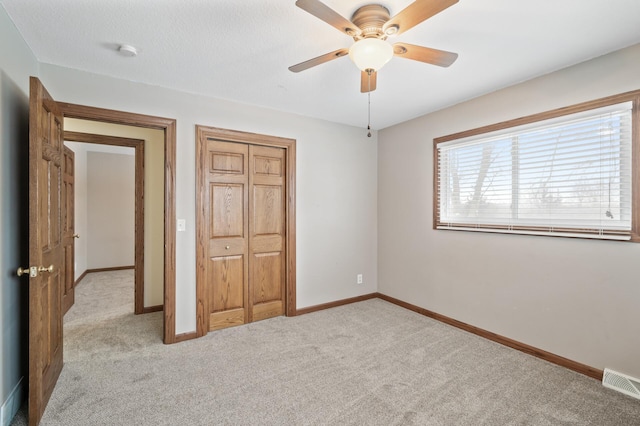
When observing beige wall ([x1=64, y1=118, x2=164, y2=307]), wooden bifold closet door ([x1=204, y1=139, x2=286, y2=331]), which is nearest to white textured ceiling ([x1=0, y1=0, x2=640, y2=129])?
wooden bifold closet door ([x1=204, y1=139, x2=286, y2=331])

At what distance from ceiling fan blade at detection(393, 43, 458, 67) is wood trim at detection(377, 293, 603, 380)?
8.31ft

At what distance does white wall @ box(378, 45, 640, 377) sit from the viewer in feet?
7.28

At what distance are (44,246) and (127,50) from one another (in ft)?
4.79

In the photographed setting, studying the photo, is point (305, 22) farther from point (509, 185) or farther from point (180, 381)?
point (180, 381)

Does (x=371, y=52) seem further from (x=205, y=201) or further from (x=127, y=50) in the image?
(x=205, y=201)

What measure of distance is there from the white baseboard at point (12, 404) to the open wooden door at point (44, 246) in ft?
0.50

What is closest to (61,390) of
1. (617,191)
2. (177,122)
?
(177,122)

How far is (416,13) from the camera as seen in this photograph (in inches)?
58.4

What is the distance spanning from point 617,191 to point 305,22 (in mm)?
2560

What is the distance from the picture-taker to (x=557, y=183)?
2.56 metres

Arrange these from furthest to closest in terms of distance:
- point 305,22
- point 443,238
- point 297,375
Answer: point 443,238
point 297,375
point 305,22

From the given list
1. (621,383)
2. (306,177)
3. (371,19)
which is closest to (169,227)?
(306,177)

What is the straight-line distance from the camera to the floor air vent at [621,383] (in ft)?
6.84

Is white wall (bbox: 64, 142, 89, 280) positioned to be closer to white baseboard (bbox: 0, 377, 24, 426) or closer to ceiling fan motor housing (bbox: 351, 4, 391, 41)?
white baseboard (bbox: 0, 377, 24, 426)
